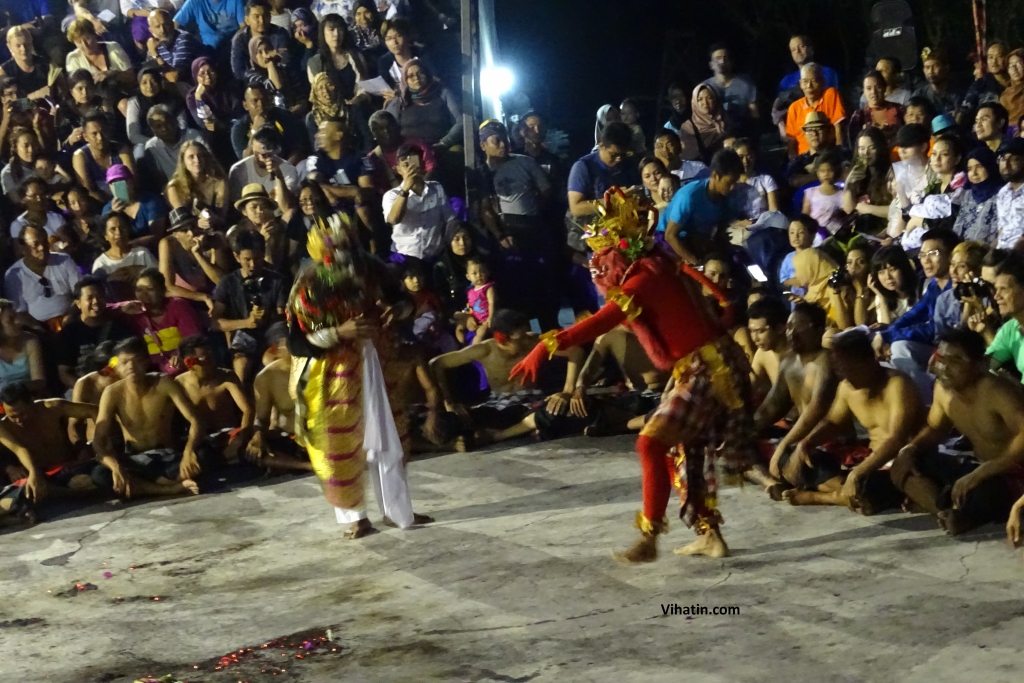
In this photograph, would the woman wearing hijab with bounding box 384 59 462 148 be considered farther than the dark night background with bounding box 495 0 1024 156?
No

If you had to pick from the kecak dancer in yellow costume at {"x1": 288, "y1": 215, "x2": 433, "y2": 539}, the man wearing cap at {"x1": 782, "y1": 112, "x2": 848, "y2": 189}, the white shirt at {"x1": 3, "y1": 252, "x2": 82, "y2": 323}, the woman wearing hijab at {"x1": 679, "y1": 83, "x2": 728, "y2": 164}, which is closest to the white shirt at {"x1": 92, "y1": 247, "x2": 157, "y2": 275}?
the white shirt at {"x1": 3, "y1": 252, "x2": 82, "y2": 323}

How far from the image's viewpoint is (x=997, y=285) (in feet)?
18.7

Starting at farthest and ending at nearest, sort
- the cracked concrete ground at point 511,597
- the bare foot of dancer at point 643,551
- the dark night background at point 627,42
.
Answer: the dark night background at point 627,42 → the bare foot of dancer at point 643,551 → the cracked concrete ground at point 511,597

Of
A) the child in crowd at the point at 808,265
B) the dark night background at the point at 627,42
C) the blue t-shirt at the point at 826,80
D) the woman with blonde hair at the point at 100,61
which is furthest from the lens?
the dark night background at the point at 627,42

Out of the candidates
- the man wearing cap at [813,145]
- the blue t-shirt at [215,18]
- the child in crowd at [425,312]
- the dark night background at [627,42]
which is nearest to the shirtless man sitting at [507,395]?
the child in crowd at [425,312]

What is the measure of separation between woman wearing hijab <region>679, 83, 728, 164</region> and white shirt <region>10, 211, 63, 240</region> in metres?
4.84

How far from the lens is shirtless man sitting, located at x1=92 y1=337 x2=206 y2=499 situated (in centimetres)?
671

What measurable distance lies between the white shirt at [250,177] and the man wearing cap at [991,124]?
4.83 metres

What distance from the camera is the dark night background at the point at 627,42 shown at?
1253 centimetres

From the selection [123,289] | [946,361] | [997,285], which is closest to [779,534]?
[946,361]

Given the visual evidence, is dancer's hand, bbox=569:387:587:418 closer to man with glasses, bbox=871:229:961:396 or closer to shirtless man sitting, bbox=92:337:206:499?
man with glasses, bbox=871:229:961:396

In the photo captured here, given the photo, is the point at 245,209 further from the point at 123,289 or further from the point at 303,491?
the point at 303,491

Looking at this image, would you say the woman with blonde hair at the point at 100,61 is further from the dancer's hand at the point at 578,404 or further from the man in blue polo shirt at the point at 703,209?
the dancer's hand at the point at 578,404

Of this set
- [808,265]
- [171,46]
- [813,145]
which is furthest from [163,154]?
[808,265]
